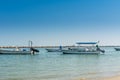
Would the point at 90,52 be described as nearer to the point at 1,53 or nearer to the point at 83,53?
the point at 83,53

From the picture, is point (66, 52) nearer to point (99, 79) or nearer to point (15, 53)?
point (15, 53)

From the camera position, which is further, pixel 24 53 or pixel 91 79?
pixel 24 53

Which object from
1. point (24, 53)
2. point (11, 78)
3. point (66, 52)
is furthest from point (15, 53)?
point (11, 78)

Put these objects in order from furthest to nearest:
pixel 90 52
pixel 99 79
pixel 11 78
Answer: pixel 90 52, pixel 11 78, pixel 99 79

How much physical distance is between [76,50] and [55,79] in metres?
62.8

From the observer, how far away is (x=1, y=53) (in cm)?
9088

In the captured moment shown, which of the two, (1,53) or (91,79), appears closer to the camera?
(91,79)

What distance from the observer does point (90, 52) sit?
87.4 m

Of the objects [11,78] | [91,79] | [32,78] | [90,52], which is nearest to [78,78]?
[91,79]

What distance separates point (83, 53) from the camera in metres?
88.3

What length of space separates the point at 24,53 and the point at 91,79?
6317 centimetres

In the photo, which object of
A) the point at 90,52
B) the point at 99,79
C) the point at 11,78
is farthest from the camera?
the point at 90,52

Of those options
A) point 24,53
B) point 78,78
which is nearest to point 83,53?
point 24,53

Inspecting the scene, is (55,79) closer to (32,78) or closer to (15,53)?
(32,78)
